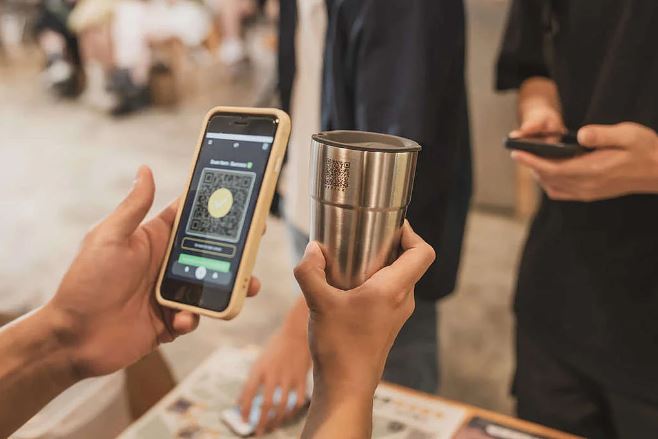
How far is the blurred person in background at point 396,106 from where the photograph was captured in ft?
1.66

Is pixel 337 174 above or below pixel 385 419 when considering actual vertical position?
above

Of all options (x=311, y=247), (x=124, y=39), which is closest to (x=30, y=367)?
(x=311, y=247)

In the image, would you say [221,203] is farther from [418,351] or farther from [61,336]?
[418,351]

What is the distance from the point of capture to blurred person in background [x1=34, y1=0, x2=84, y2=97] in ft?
12.4

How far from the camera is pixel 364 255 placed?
36 centimetres

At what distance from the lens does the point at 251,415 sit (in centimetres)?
64

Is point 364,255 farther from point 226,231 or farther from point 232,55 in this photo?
point 232,55

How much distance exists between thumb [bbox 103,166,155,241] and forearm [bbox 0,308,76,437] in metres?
0.09

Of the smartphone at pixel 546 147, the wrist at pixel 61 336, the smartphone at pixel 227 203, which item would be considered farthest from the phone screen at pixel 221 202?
the smartphone at pixel 546 147

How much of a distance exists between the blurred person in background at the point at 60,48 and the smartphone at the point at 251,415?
362 centimetres

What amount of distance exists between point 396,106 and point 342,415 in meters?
0.27

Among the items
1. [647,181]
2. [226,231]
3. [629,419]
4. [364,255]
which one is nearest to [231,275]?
[226,231]

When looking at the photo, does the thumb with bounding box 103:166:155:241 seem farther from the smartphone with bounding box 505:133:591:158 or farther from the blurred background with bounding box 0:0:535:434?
the smartphone with bounding box 505:133:591:158

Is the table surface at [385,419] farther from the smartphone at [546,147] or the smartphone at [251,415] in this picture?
the smartphone at [546,147]
